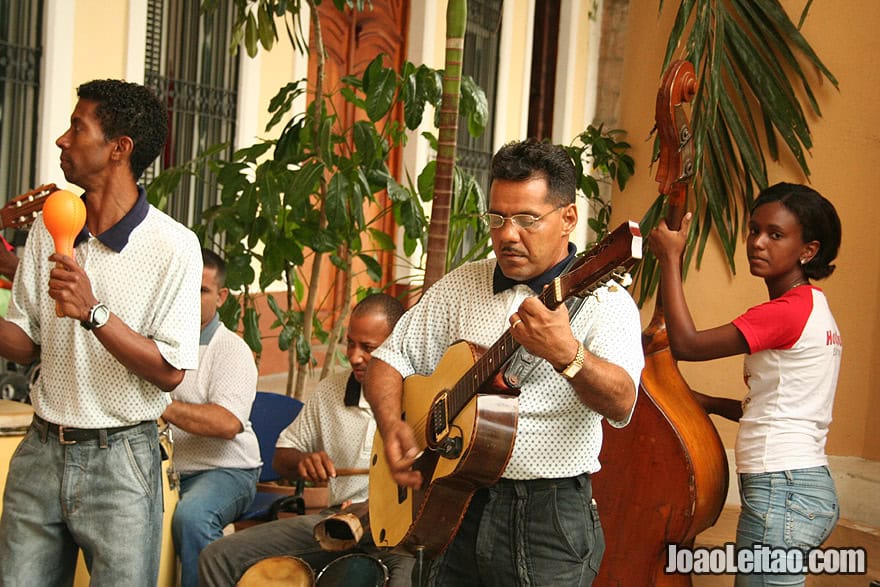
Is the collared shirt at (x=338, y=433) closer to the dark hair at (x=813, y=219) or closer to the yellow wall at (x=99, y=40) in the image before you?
the dark hair at (x=813, y=219)

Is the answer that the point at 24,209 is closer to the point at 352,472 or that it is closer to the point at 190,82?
the point at 352,472

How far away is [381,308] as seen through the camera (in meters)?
3.59

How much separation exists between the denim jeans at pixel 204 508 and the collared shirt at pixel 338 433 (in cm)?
28

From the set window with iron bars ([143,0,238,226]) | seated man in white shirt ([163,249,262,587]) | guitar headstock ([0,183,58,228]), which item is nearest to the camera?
guitar headstock ([0,183,58,228])

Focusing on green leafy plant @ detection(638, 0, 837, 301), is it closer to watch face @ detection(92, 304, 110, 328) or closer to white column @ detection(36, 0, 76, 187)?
watch face @ detection(92, 304, 110, 328)

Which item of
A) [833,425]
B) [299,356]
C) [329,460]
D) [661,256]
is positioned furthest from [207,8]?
[833,425]

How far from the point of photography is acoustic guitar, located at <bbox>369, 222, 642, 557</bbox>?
2.06 meters

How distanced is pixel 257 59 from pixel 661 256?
489 cm

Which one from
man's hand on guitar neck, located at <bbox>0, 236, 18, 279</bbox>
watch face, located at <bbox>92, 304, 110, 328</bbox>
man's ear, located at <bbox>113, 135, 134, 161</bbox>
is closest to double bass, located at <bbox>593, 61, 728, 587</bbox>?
man's ear, located at <bbox>113, 135, 134, 161</bbox>

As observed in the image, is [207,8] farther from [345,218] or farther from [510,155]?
[510,155]

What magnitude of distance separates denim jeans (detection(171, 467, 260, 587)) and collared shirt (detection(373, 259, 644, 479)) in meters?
1.46

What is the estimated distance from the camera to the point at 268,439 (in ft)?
14.1

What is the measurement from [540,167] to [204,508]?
6.13ft

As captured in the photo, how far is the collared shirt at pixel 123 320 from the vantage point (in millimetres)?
2494
